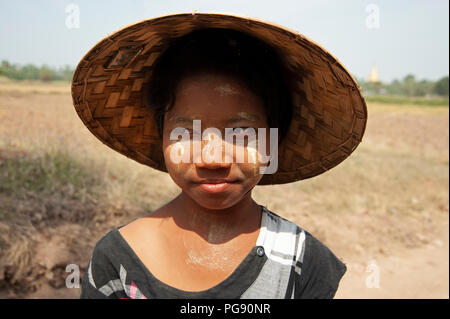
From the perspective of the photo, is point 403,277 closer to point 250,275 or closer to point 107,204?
point 107,204

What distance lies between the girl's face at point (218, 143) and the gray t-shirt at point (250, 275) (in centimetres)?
25

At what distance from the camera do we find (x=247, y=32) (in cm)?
126

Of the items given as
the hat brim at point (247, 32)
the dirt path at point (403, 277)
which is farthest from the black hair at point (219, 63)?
the dirt path at point (403, 277)

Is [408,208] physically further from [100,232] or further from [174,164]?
[174,164]

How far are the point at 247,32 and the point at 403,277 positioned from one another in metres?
3.85

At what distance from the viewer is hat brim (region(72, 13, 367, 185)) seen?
3.78ft

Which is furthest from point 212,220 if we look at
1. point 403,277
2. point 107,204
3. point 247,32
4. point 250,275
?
point 403,277

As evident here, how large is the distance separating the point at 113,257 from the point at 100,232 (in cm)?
249

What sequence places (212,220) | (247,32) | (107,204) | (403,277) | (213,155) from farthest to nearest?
(403,277)
(107,204)
(212,220)
(247,32)
(213,155)

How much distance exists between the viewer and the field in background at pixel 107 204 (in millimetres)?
3109

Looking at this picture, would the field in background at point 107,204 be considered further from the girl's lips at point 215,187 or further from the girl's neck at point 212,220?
the girl's lips at point 215,187

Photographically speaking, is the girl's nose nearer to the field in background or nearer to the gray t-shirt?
the gray t-shirt

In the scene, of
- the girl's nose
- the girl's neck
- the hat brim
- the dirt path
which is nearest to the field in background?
the dirt path

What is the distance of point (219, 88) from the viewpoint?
122 cm
